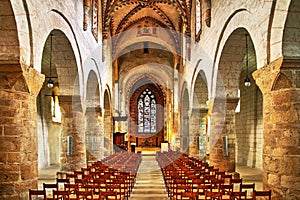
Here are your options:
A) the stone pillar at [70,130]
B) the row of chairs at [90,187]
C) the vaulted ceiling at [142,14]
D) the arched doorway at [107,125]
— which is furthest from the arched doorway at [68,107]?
the arched doorway at [107,125]

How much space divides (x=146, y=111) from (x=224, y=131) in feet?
111

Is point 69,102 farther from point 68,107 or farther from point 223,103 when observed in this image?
point 223,103

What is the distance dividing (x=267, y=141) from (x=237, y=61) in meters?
6.07

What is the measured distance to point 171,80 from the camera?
33.7 m

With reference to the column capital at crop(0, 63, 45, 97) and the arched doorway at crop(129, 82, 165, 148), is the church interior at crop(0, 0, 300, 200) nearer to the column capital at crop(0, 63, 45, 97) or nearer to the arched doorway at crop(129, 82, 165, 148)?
the column capital at crop(0, 63, 45, 97)

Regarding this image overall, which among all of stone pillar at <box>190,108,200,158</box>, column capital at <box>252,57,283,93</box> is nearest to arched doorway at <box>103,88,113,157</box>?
stone pillar at <box>190,108,200,158</box>

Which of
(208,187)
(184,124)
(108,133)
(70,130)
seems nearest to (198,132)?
(184,124)

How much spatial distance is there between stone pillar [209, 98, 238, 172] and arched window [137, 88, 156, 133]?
33294 millimetres

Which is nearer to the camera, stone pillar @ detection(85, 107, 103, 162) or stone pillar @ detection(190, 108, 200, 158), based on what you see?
stone pillar @ detection(190, 108, 200, 158)

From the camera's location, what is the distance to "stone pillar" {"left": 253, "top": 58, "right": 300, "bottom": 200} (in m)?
7.81

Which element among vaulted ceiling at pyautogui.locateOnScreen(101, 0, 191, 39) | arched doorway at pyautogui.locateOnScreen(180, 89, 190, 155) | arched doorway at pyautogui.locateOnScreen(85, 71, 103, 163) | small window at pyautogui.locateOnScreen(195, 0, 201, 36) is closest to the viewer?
small window at pyautogui.locateOnScreen(195, 0, 201, 36)

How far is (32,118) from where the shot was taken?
902 cm

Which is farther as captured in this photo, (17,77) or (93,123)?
(93,123)

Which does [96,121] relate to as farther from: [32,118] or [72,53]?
[32,118]
